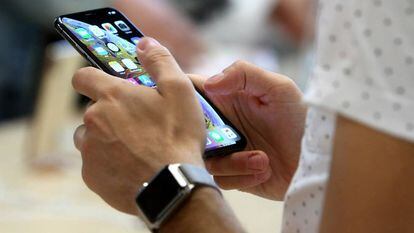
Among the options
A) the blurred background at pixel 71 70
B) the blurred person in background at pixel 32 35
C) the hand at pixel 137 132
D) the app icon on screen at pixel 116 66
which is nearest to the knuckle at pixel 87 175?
the hand at pixel 137 132

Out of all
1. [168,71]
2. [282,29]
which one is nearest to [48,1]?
[282,29]

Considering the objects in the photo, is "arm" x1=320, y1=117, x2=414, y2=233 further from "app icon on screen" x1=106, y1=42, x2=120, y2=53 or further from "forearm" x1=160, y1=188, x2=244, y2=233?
"app icon on screen" x1=106, y1=42, x2=120, y2=53

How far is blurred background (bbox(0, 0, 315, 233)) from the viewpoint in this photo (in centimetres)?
129

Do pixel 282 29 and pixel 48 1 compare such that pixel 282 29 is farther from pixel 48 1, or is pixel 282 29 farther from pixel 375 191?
pixel 375 191

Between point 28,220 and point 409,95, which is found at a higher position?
point 409,95

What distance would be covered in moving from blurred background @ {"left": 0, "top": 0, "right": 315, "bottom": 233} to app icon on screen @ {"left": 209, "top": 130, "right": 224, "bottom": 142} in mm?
475

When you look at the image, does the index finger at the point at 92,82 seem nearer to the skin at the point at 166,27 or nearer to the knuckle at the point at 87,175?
the knuckle at the point at 87,175

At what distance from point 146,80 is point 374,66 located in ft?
0.86

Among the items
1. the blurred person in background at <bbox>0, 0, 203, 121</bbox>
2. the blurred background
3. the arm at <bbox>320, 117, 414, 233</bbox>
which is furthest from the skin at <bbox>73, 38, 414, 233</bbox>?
the blurred person in background at <bbox>0, 0, 203, 121</bbox>

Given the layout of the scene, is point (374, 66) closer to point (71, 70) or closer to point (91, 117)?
point (91, 117)

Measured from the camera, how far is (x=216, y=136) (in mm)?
718

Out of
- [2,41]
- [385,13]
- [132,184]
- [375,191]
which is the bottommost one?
[2,41]

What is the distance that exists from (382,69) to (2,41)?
162 centimetres

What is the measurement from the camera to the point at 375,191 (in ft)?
1.70
